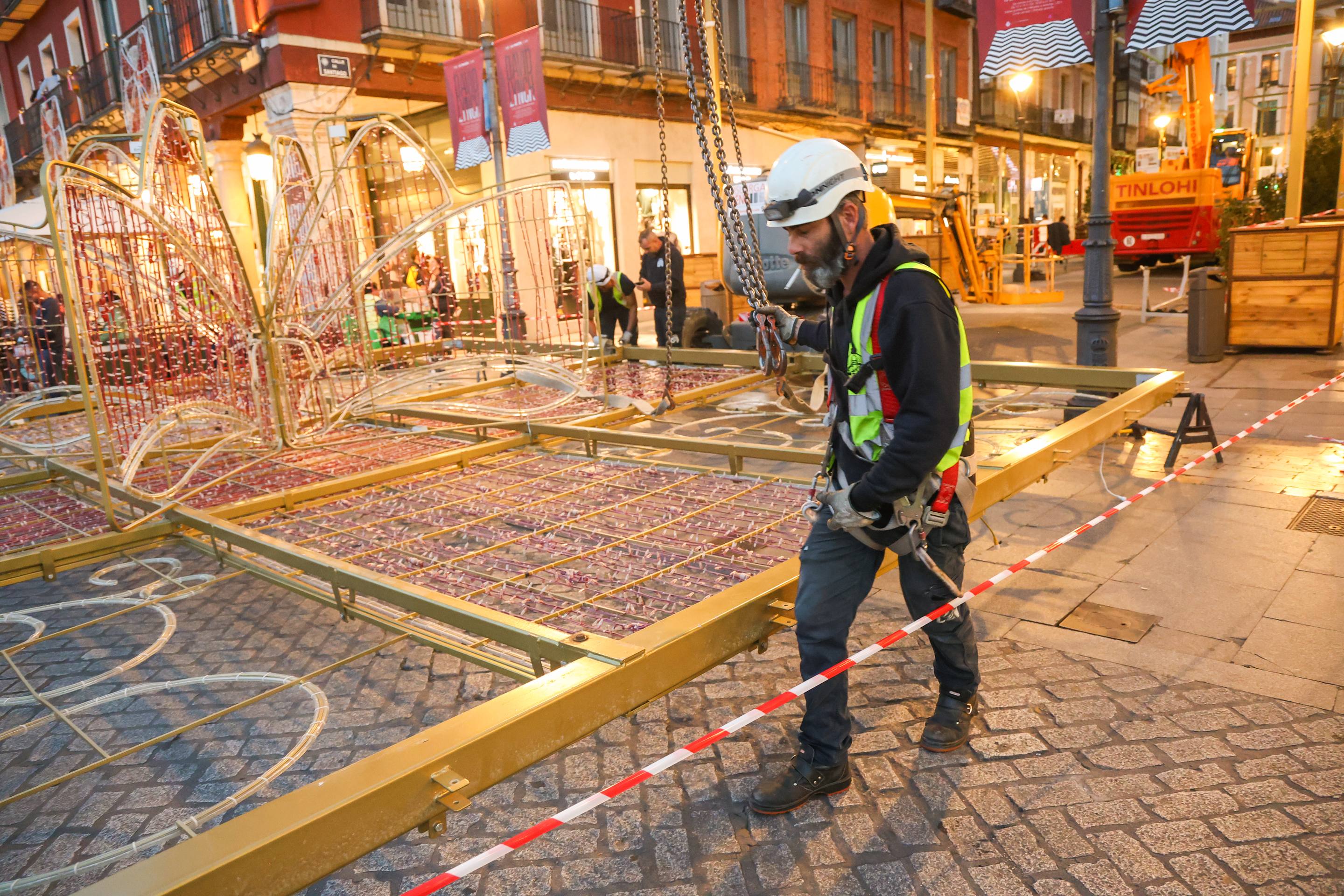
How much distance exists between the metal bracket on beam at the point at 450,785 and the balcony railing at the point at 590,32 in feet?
61.8

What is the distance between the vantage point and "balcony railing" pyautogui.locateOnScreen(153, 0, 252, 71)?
1672 centimetres

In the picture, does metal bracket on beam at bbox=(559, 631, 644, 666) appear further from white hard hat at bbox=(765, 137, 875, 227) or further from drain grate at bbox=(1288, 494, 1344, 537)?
drain grate at bbox=(1288, 494, 1344, 537)

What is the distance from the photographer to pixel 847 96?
26.8 metres

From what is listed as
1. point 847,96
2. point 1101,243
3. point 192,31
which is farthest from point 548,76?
point 1101,243

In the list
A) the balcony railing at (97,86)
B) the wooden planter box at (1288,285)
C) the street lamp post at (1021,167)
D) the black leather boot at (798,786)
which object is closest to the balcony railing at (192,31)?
the balcony railing at (97,86)

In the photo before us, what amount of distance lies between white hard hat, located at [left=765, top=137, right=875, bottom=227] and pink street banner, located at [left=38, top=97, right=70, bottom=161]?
8.55 metres

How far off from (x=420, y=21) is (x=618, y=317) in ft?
30.9

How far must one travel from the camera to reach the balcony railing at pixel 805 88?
966 inches

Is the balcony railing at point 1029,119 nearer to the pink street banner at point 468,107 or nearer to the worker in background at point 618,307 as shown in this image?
the pink street banner at point 468,107

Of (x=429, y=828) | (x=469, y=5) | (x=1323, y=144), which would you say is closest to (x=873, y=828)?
(x=429, y=828)

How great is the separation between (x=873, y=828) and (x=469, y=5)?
1903 centimetres

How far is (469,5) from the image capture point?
59.6 ft

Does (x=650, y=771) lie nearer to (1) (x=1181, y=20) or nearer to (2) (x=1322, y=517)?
(2) (x=1322, y=517)

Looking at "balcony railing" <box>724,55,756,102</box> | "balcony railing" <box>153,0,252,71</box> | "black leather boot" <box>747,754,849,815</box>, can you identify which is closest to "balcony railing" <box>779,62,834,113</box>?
"balcony railing" <box>724,55,756,102</box>
